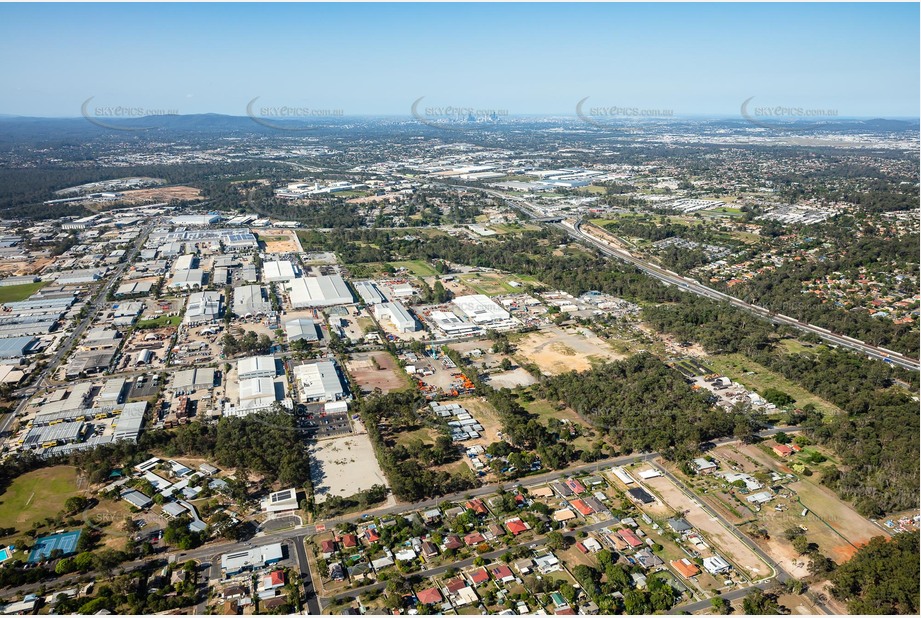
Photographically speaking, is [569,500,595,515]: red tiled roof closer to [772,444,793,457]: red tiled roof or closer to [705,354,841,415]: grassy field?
[772,444,793,457]: red tiled roof

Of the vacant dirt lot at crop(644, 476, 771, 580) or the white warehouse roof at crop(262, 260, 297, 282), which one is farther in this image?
the white warehouse roof at crop(262, 260, 297, 282)

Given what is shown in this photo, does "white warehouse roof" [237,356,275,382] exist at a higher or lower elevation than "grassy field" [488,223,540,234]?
lower

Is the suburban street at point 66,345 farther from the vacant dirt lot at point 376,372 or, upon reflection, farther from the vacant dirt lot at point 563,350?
the vacant dirt lot at point 563,350

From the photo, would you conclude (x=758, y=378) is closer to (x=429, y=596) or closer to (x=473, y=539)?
(x=473, y=539)

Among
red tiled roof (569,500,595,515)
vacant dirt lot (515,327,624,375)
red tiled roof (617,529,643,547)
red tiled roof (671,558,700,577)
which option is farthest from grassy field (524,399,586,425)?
red tiled roof (671,558,700,577)

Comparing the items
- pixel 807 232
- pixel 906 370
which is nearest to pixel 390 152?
pixel 807 232

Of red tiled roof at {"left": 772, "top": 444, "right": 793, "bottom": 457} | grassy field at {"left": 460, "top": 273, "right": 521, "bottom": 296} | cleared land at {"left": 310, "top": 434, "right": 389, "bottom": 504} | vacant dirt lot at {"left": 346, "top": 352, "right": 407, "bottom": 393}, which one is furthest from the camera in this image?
grassy field at {"left": 460, "top": 273, "right": 521, "bottom": 296}
